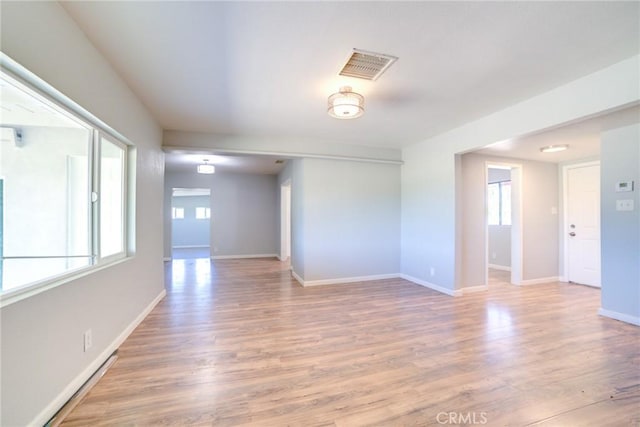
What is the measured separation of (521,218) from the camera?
4.86 metres

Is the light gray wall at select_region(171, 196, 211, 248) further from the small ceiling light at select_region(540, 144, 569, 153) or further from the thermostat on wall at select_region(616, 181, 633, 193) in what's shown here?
the thermostat on wall at select_region(616, 181, 633, 193)

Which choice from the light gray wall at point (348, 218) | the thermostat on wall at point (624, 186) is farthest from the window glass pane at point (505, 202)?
the thermostat on wall at point (624, 186)

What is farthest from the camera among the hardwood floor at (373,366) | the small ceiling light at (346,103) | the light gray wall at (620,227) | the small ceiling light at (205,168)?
the small ceiling light at (205,168)

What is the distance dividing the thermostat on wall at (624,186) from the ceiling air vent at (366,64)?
10.3 feet

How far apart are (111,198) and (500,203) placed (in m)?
7.27

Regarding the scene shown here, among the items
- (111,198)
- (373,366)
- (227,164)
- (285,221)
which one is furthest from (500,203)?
(111,198)

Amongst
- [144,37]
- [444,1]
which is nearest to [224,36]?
[144,37]

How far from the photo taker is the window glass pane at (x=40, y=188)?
1.56 m

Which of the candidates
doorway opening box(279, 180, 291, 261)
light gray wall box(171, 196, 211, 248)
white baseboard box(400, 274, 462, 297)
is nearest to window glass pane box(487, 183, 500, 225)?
white baseboard box(400, 274, 462, 297)

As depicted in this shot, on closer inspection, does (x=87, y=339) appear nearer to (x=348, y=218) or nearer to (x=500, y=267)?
(x=348, y=218)

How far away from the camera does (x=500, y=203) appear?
6.44 meters

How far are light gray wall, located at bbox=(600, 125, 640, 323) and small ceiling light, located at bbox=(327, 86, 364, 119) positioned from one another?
10.2 feet

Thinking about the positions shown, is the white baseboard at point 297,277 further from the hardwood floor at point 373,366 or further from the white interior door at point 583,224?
the white interior door at point 583,224

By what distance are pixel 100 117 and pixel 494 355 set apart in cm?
373
